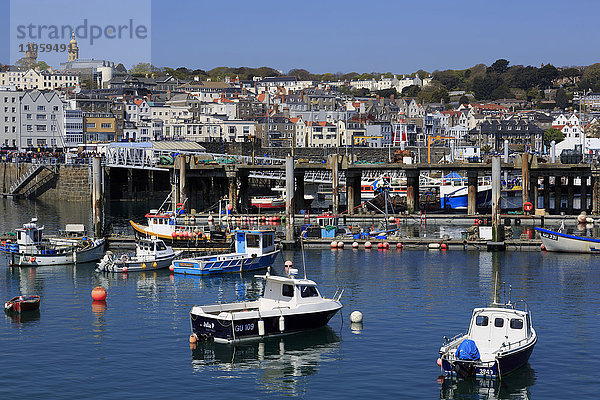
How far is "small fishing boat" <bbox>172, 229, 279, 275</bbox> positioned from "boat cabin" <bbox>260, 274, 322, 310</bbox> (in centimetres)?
1629

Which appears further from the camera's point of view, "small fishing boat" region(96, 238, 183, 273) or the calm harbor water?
"small fishing boat" region(96, 238, 183, 273)

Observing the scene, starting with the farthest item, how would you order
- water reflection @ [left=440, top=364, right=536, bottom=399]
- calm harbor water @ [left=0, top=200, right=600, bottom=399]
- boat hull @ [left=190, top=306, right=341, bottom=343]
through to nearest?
boat hull @ [left=190, top=306, right=341, bottom=343] < calm harbor water @ [left=0, top=200, right=600, bottom=399] < water reflection @ [left=440, top=364, right=536, bottom=399]

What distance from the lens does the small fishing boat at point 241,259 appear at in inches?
2387

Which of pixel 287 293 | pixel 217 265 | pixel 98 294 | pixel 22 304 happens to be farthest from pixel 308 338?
pixel 217 265

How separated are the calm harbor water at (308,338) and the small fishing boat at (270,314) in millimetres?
615

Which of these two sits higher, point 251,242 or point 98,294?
point 251,242

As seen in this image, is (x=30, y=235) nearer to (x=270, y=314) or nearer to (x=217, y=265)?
(x=217, y=265)

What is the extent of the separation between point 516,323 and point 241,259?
2701 centimetres

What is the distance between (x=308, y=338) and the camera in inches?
1722

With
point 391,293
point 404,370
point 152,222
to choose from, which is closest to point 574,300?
point 391,293

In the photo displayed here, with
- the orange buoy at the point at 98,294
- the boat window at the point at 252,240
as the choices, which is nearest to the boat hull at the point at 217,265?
the boat window at the point at 252,240

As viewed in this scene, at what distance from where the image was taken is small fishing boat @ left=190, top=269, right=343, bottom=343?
42.2 metres

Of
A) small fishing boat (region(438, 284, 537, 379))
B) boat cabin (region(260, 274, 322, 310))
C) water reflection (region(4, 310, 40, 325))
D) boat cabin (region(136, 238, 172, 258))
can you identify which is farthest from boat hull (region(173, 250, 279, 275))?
small fishing boat (region(438, 284, 537, 379))

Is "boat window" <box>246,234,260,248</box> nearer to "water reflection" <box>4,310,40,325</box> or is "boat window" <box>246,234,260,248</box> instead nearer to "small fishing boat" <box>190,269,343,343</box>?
"small fishing boat" <box>190,269,343,343</box>
